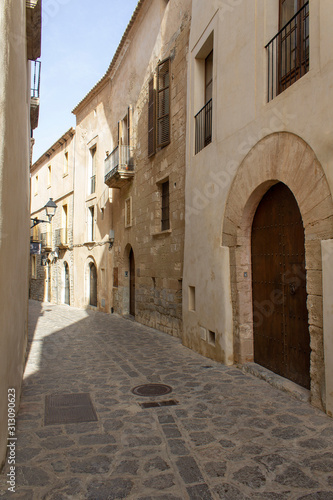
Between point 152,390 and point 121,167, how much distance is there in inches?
350

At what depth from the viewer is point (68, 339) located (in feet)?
29.7

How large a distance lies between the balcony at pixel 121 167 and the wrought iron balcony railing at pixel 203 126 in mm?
4905

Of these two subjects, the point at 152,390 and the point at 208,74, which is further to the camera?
the point at 208,74

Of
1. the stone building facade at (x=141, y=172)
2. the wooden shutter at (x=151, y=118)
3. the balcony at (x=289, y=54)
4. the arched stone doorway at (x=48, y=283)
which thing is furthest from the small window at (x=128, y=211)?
the arched stone doorway at (x=48, y=283)

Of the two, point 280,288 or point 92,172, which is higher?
point 92,172

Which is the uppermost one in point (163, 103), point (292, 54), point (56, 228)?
A: point (163, 103)

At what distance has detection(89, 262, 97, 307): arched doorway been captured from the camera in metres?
17.3

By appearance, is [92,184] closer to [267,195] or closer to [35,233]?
A: [35,233]

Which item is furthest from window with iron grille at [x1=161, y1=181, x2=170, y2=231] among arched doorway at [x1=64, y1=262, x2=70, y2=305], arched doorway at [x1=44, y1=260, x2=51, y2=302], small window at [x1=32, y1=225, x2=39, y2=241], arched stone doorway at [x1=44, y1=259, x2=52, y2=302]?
small window at [x1=32, y1=225, x2=39, y2=241]

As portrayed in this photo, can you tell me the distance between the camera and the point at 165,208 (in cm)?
1031

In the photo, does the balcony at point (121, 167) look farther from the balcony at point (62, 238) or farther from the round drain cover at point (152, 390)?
the round drain cover at point (152, 390)

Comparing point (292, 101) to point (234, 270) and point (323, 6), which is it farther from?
point (234, 270)

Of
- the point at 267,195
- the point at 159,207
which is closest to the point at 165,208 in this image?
the point at 159,207

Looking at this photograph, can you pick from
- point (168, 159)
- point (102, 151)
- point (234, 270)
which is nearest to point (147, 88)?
point (168, 159)
